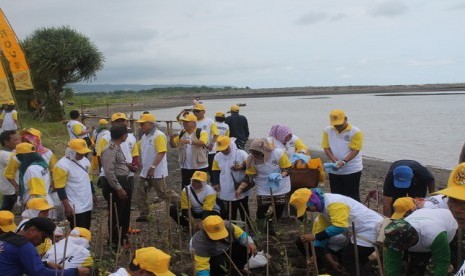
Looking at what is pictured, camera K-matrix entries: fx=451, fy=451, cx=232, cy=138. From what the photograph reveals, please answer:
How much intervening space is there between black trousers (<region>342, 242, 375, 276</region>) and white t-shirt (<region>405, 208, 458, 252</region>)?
86cm

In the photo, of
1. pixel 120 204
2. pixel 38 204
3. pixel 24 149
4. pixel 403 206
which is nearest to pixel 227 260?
pixel 120 204

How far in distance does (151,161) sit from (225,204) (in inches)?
54.4

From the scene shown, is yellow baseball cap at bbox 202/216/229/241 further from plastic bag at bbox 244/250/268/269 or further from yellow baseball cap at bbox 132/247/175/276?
yellow baseball cap at bbox 132/247/175/276

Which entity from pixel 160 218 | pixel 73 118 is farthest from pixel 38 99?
pixel 160 218

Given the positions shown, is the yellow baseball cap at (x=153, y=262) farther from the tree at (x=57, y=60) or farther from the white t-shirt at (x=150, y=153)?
the tree at (x=57, y=60)

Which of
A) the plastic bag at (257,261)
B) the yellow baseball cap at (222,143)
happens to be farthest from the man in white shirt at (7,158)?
the plastic bag at (257,261)

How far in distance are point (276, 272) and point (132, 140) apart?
2.83m

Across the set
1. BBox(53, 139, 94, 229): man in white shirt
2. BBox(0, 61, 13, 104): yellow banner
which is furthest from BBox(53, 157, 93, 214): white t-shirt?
BBox(0, 61, 13, 104): yellow banner

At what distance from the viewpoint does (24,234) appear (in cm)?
397

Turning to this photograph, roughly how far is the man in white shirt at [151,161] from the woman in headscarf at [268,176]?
4.29ft

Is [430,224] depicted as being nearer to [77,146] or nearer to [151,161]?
[77,146]

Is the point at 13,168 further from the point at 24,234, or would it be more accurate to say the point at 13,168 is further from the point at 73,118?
the point at 73,118

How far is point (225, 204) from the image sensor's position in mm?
Answer: 6504

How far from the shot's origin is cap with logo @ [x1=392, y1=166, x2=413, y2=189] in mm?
Answer: 5109
